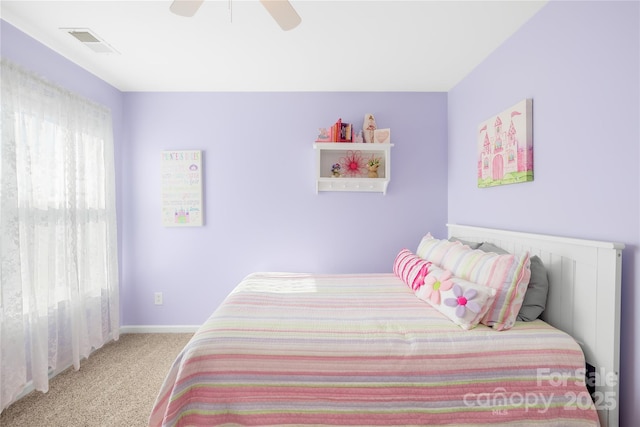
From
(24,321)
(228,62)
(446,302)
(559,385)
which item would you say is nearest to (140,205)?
(24,321)

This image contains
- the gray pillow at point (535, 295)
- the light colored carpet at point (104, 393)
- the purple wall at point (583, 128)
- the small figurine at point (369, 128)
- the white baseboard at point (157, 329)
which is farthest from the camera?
the white baseboard at point (157, 329)

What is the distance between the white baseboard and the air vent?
2.42 meters

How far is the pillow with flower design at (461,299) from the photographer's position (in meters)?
1.51

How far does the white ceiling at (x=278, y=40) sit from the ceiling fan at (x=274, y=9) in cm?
40

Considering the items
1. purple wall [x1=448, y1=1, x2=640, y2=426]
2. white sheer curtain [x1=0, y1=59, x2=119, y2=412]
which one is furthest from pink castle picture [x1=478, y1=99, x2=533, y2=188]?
white sheer curtain [x1=0, y1=59, x2=119, y2=412]

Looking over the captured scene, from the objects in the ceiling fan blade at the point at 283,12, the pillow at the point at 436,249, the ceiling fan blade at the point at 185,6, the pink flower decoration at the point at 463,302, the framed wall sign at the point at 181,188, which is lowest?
the pink flower decoration at the point at 463,302

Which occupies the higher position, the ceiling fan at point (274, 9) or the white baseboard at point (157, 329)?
the ceiling fan at point (274, 9)

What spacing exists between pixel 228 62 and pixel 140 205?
163cm

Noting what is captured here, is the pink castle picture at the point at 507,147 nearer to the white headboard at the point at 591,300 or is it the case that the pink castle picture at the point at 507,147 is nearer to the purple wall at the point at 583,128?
the purple wall at the point at 583,128

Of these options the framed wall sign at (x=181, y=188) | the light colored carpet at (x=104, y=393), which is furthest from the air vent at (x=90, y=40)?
the light colored carpet at (x=104, y=393)

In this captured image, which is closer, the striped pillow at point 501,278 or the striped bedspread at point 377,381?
the striped bedspread at point 377,381

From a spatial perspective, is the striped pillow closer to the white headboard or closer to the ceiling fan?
the white headboard

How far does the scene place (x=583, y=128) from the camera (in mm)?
1550

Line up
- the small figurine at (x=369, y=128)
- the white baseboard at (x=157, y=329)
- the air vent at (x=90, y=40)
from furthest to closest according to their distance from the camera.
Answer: the white baseboard at (x=157, y=329) → the small figurine at (x=369, y=128) → the air vent at (x=90, y=40)
